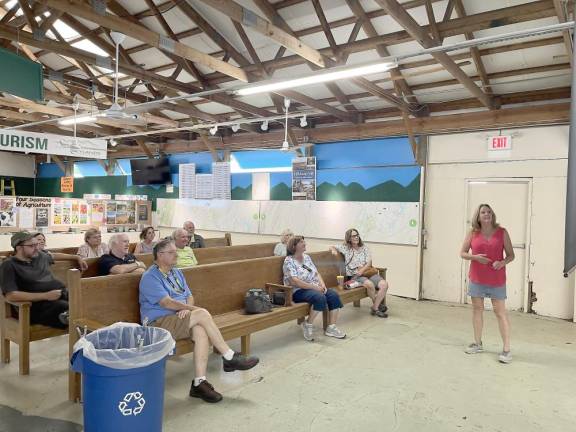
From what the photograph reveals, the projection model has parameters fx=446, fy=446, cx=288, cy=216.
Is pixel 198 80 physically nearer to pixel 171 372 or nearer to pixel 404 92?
pixel 404 92

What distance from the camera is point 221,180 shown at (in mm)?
9461

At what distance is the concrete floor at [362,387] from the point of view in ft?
9.27

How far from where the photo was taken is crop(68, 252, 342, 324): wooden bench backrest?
3107 millimetres

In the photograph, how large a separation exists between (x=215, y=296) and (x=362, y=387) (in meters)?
1.51

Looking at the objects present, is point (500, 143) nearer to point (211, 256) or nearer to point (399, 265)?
point (399, 265)

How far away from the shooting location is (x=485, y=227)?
4.03 m

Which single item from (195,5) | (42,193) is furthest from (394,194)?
(42,193)

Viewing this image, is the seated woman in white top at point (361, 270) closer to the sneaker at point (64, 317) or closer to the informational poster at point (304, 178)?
the informational poster at point (304, 178)

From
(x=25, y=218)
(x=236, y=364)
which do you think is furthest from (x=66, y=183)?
(x=236, y=364)

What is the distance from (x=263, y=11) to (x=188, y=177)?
Result: 223 inches

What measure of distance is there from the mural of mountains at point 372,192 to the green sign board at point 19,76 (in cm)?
488

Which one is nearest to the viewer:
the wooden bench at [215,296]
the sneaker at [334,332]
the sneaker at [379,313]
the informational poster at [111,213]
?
the wooden bench at [215,296]

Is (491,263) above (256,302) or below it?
above

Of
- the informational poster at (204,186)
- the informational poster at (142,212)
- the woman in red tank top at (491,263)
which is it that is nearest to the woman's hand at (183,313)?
the woman in red tank top at (491,263)
